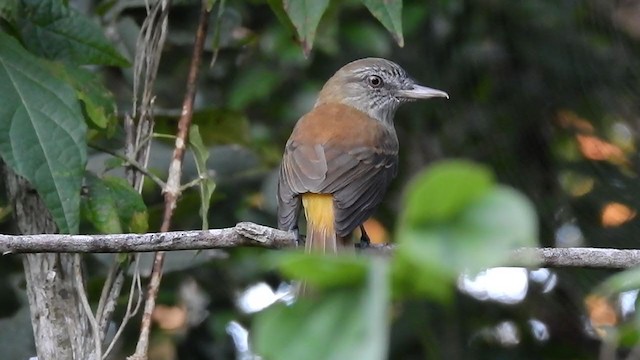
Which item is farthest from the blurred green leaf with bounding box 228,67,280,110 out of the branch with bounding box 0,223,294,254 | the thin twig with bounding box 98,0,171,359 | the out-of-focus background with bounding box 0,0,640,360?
the branch with bounding box 0,223,294,254

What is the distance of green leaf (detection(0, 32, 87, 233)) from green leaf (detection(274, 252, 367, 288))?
7.57 ft

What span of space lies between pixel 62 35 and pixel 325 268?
3048 mm

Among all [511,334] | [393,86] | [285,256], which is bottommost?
[511,334]

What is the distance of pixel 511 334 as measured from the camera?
18.7 ft

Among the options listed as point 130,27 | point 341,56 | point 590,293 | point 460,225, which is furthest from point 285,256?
point 341,56

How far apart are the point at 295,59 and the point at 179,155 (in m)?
1.94

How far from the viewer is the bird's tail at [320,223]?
406 cm

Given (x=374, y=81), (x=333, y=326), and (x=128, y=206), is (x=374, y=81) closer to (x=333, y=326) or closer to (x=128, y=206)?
(x=128, y=206)

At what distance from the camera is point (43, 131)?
3.25 meters

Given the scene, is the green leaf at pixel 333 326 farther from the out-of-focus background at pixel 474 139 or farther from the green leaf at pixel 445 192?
the out-of-focus background at pixel 474 139

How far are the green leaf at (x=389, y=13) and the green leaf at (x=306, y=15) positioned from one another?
149mm

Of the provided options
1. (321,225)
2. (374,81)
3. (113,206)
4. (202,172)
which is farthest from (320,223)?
(374,81)

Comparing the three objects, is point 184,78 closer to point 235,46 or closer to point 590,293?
point 235,46

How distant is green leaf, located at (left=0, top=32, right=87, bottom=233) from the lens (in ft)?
10.2
